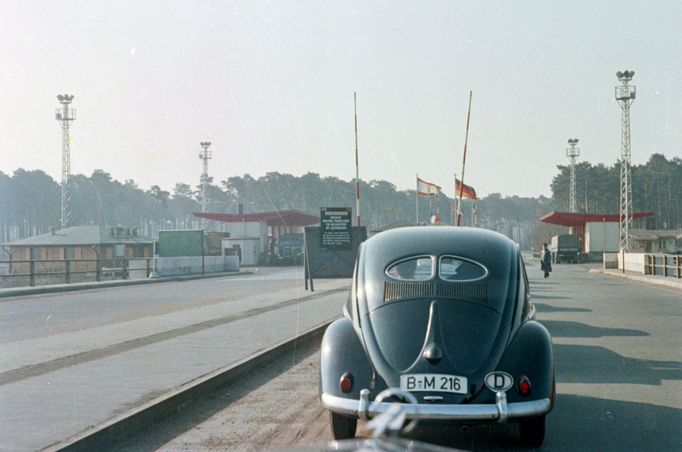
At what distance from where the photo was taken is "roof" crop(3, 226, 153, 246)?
76.4 meters

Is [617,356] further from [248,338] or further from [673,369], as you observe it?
[248,338]

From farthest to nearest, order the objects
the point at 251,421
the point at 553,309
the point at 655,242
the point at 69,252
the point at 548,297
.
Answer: the point at 655,242 < the point at 69,252 < the point at 548,297 < the point at 553,309 < the point at 251,421

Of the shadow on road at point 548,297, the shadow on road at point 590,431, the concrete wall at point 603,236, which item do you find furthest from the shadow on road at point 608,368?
the concrete wall at point 603,236

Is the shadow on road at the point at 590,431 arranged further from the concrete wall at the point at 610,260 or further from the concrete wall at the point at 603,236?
the concrete wall at the point at 603,236

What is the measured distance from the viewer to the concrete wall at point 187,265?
44.5m

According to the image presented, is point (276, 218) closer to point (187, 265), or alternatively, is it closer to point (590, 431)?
point (187, 265)

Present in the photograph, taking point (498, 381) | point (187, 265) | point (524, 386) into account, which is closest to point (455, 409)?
point (498, 381)

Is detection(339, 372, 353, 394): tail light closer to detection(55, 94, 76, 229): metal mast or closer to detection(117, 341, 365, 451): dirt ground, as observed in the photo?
detection(117, 341, 365, 451): dirt ground

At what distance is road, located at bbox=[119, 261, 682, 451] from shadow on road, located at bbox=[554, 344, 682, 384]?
0.01 m

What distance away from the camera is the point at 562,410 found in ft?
26.6

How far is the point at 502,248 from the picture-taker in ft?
25.3

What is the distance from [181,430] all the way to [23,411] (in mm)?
1324

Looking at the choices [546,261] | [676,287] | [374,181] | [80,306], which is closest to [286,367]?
[80,306]

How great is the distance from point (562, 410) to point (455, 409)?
2.35m
